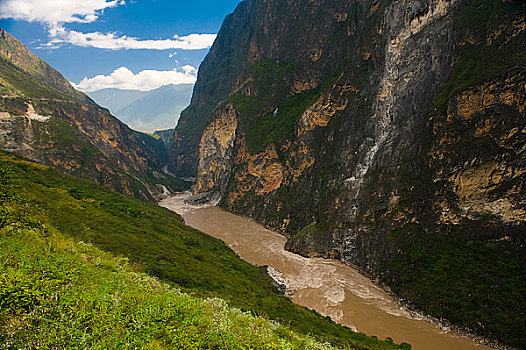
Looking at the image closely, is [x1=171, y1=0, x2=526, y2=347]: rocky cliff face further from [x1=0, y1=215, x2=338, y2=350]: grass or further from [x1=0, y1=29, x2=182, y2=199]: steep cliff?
[x1=0, y1=29, x2=182, y2=199]: steep cliff

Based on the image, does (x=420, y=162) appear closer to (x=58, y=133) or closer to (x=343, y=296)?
(x=343, y=296)

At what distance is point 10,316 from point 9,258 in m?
3.24

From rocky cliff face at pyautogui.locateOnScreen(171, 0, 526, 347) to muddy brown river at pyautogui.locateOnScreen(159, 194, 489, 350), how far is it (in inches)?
65.4

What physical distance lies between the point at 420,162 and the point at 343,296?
632 inches

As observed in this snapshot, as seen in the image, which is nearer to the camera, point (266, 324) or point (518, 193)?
point (266, 324)

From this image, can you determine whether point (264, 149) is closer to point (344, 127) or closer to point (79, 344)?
point (344, 127)

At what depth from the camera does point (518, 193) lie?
847 inches

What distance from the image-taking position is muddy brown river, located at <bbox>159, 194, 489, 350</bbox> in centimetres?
2158

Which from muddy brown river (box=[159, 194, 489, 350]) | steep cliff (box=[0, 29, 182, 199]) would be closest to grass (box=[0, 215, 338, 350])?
muddy brown river (box=[159, 194, 489, 350])

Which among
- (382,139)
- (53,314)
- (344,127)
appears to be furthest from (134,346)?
(344,127)

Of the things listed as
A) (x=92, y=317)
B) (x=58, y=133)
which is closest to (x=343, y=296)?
(x=92, y=317)

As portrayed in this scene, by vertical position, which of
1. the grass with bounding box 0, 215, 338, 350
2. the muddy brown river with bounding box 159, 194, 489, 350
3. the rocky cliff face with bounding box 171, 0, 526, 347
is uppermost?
the rocky cliff face with bounding box 171, 0, 526, 347

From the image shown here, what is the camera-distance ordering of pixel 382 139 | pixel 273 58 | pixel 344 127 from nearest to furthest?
pixel 382 139
pixel 344 127
pixel 273 58

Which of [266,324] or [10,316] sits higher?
[10,316]
